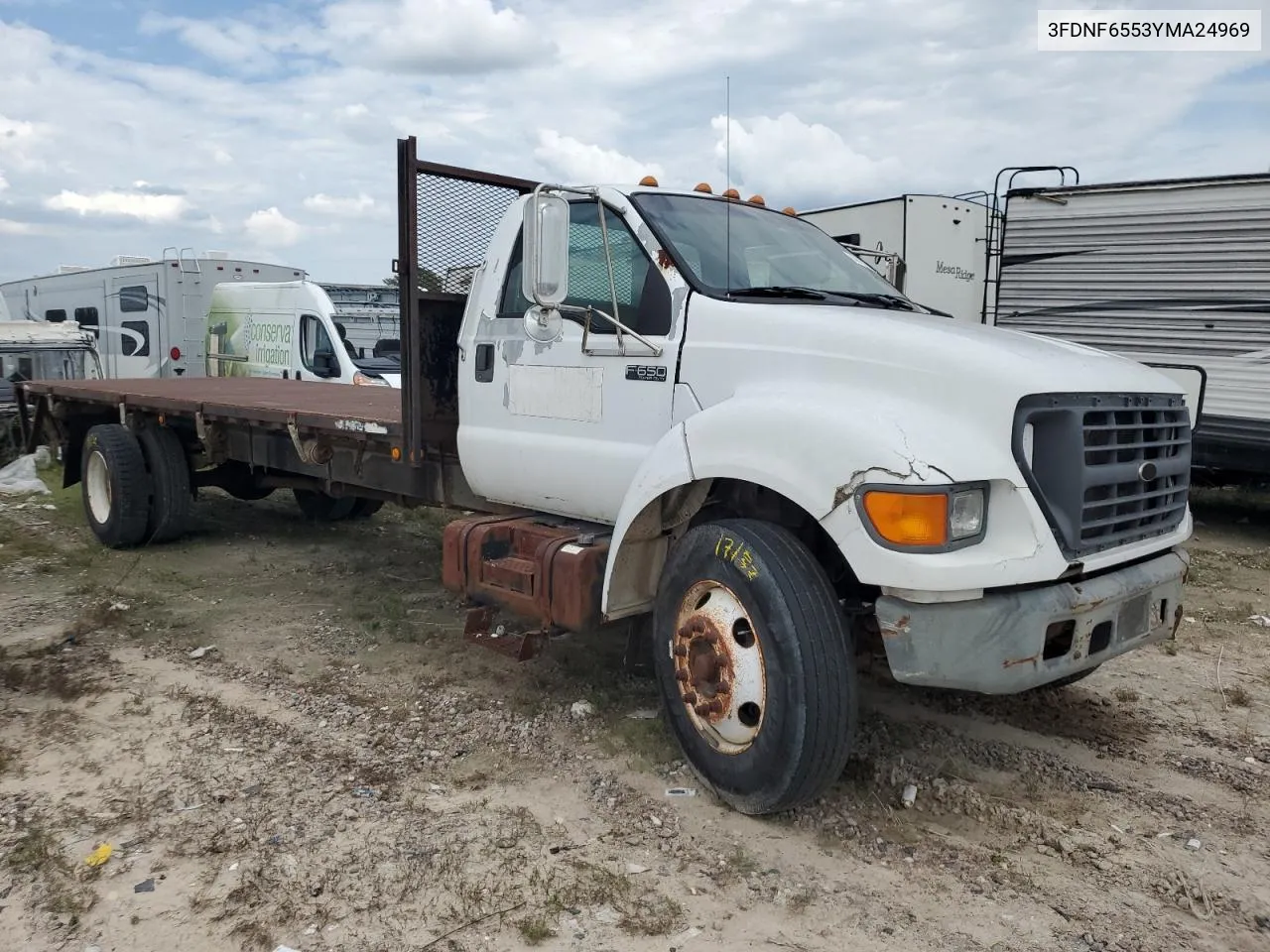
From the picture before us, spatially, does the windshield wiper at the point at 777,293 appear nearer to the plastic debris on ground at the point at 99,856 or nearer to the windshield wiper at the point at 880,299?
the windshield wiper at the point at 880,299

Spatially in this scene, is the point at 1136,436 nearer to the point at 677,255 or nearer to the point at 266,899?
the point at 677,255

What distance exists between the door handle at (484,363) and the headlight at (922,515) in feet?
7.49

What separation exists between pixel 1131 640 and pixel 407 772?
271 cm

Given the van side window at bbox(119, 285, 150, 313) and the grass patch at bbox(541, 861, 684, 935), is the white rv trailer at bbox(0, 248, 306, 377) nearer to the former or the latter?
the van side window at bbox(119, 285, 150, 313)

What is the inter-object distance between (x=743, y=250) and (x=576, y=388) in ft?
3.04

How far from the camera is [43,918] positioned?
118 inches

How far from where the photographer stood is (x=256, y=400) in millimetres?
7246

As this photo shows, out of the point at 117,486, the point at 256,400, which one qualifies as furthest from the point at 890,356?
the point at 117,486

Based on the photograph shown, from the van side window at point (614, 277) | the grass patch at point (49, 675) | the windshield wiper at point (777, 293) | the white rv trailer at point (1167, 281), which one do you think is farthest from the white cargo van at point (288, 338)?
the windshield wiper at point (777, 293)

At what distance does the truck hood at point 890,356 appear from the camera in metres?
3.22

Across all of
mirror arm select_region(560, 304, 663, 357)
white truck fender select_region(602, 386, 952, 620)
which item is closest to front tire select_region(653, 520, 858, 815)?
white truck fender select_region(602, 386, 952, 620)

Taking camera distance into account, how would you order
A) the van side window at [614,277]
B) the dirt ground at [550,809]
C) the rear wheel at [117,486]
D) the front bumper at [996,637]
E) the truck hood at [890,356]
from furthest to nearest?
the rear wheel at [117,486]
the van side window at [614,277]
the truck hood at [890,356]
the front bumper at [996,637]
the dirt ground at [550,809]

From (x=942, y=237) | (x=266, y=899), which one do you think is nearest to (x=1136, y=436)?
(x=266, y=899)

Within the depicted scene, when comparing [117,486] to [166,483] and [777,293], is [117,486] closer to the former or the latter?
[166,483]
